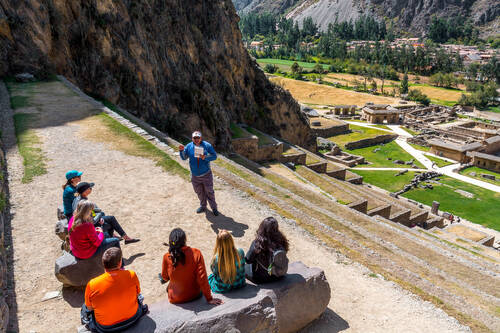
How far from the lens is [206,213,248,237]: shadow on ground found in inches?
374

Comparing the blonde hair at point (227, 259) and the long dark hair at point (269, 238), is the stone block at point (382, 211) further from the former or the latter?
the blonde hair at point (227, 259)

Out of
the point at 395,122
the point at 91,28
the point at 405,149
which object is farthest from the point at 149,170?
the point at 395,122

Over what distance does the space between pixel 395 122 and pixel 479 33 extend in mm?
170706

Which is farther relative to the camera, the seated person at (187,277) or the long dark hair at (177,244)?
the seated person at (187,277)

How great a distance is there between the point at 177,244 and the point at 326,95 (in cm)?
10083

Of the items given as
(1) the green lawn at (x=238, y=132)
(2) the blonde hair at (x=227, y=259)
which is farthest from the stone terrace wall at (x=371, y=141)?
(2) the blonde hair at (x=227, y=259)

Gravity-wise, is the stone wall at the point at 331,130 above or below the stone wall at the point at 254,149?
below

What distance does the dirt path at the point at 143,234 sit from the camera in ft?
22.3

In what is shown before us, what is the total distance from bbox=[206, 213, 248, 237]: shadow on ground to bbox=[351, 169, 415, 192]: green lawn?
36.9 m

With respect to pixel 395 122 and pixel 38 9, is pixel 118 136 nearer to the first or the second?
pixel 38 9

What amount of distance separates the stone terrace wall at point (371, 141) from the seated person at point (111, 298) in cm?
5913

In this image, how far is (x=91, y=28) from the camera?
24031mm

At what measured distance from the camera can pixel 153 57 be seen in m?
28.4

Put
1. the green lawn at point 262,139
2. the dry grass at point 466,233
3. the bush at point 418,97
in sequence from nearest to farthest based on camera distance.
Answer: the dry grass at point 466,233
the green lawn at point 262,139
the bush at point 418,97
